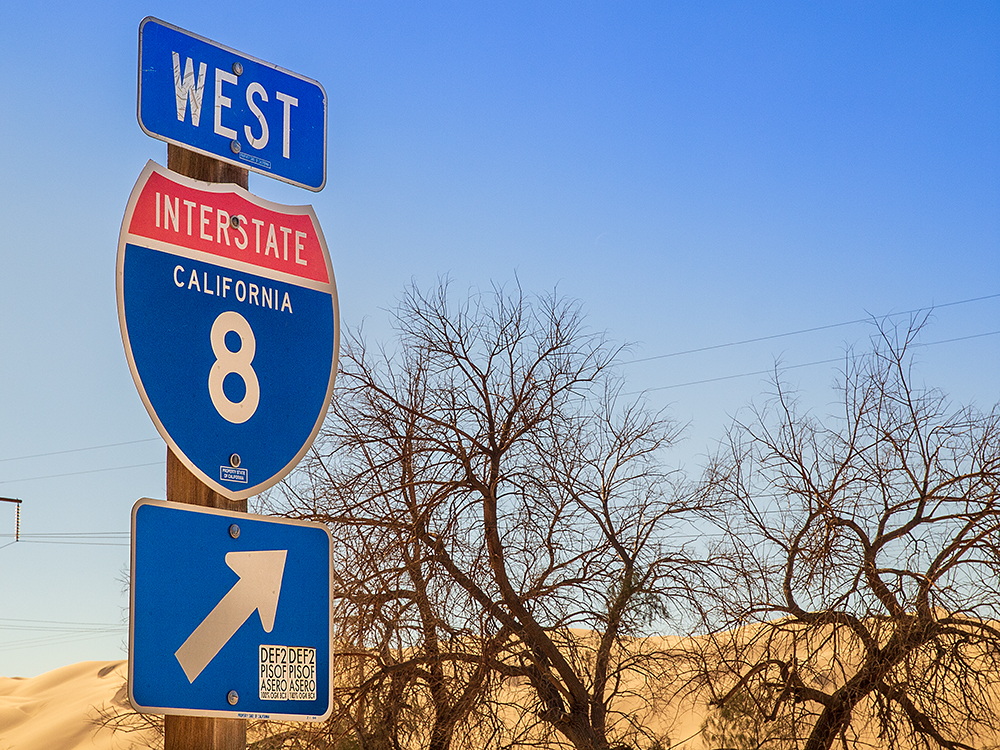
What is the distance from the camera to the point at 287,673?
2.33m

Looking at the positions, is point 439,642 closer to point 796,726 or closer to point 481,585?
point 481,585

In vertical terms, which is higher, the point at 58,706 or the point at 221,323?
the point at 58,706

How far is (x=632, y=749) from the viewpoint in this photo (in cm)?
1251

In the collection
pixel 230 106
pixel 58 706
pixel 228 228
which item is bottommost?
pixel 228 228

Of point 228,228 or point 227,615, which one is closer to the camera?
point 227,615

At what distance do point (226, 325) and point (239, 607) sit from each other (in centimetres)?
57

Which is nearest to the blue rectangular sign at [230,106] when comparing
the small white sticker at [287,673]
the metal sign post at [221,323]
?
the metal sign post at [221,323]

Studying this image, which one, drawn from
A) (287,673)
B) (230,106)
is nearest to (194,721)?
(287,673)

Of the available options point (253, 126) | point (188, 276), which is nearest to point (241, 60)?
point (253, 126)

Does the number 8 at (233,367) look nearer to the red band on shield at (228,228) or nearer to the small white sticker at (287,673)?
the red band on shield at (228,228)

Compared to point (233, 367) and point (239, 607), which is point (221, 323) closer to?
point (233, 367)

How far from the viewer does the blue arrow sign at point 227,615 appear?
2.13 meters

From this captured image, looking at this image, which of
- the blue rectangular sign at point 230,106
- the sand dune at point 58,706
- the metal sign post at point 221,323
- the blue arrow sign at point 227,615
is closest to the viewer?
the blue arrow sign at point 227,615

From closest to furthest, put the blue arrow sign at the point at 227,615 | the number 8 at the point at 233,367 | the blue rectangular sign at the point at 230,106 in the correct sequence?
the blue arrow sign at the point at 227,615
the number 8 at the point at 233,367
the blue rectangular sign at the point at 230,106
